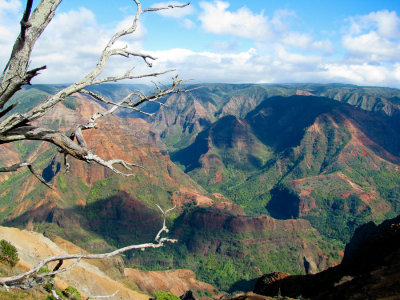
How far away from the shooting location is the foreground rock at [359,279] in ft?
62.8

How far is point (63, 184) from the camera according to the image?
9512 centimetres

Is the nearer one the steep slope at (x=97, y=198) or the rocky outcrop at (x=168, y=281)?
the rocky outcrop at (x=168, y=281)

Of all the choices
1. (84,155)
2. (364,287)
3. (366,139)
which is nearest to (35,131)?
(84,155)

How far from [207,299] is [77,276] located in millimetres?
36909

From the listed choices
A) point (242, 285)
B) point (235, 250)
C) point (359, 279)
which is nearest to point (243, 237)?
point (235, 250)

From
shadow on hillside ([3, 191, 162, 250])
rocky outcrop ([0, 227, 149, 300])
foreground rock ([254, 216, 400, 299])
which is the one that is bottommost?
shadow on hillside ([3, 191, 162, 250])

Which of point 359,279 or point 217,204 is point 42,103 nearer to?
point 359,279

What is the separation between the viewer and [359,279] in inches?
866

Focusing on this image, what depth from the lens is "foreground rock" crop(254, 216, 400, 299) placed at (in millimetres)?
19156

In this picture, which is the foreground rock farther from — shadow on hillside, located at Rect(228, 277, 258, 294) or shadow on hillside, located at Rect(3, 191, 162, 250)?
shadow on hillside, located at Rect(3, 191, 162, 250)

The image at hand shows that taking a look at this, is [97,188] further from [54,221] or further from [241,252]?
[241,252]

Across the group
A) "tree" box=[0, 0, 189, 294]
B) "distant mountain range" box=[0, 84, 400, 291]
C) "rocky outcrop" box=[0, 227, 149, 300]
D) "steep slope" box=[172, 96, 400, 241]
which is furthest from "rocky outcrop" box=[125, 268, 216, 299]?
"tree" box=[0, 0, 189, 294]

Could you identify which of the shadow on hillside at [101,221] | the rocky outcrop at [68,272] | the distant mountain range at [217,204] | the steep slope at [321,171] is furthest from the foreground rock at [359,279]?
the steep slope at [321,171]

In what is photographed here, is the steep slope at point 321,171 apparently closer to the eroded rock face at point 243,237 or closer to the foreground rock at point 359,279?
the eroded rock face at point 243,237
